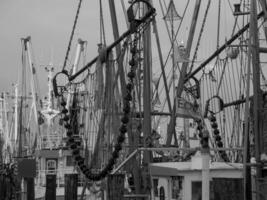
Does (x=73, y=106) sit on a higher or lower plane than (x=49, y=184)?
higher

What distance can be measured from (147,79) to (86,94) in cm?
288

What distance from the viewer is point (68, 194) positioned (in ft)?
67.0

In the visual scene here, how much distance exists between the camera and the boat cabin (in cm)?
1260

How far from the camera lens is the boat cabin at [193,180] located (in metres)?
12.6

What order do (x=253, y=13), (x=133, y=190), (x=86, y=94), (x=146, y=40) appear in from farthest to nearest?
(x=86, y=94) → (x=146, y=40) → (x=133, y=190) → (x=253, y=13)

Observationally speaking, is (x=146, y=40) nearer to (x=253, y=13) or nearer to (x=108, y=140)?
(x=108, y=140)

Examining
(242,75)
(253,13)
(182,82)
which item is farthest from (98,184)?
(253,13)

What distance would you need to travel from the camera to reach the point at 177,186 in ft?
46.3

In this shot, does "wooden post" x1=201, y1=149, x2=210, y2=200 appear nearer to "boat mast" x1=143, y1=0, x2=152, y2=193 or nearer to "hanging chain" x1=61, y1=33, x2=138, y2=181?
"hanging chain" x1=61, y1=33, x2=138, y2=181

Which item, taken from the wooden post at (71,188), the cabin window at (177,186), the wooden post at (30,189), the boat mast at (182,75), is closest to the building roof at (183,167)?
the cabin window at (177,186)

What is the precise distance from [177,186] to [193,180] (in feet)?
1.75

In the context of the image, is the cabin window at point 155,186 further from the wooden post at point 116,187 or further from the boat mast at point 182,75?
the boat mast at point 182,75

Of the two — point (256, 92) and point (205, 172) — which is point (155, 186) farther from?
point (256, 92)

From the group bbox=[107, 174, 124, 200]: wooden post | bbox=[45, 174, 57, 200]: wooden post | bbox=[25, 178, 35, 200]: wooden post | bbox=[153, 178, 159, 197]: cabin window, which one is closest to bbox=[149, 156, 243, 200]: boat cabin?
bbox=[153, 178, 159, 197]: cabin window
